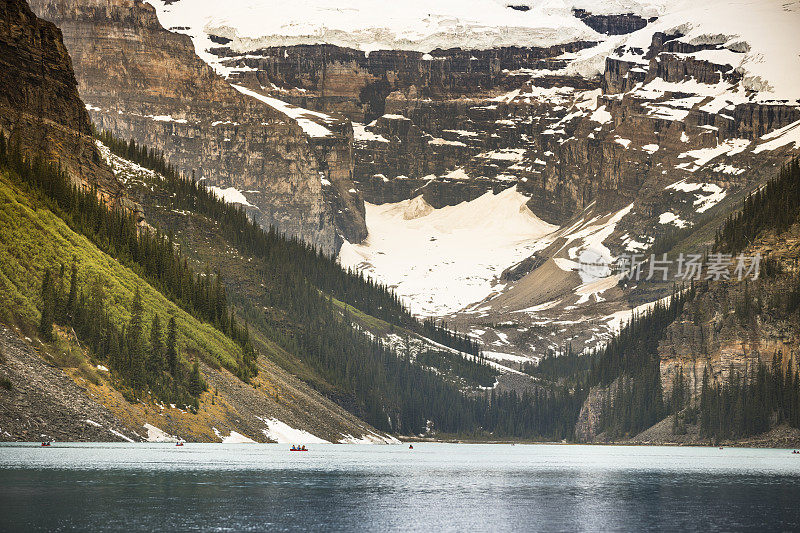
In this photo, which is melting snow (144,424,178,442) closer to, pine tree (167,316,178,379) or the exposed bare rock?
the exposed bare rock

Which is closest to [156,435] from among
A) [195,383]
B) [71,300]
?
[195,383]

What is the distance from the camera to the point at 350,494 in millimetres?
114750

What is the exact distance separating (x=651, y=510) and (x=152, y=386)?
258 ft

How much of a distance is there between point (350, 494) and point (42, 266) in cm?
6710

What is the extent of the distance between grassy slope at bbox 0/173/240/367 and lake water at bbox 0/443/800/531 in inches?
665

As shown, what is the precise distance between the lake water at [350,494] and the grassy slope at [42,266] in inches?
665

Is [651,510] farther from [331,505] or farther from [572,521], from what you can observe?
[331,505]

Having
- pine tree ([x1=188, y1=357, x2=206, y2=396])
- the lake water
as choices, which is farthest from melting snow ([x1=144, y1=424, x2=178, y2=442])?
pine tree ([x1=188, y1=357, x2=206, y2=396])

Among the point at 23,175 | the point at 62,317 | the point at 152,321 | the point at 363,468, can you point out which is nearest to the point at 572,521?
the point at 363,468

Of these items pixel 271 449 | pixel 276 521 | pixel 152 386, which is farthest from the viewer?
pixel 271 449

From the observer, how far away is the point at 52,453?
452 feet

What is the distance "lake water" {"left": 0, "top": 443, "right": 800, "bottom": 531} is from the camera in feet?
309

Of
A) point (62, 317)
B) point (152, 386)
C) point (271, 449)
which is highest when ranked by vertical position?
point (62, 317)

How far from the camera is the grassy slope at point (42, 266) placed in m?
154
